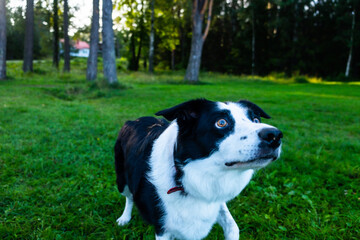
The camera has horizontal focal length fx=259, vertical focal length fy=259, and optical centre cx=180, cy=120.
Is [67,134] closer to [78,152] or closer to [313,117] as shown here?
[78,152]

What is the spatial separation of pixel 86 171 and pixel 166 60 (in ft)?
123

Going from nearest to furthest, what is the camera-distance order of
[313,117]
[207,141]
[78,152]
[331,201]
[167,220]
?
1. [207,141]
2. [167,220]
3. [331,201]
4. [78,152]
5. [313,117]

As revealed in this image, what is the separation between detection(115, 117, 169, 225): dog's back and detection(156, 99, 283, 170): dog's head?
40 cm

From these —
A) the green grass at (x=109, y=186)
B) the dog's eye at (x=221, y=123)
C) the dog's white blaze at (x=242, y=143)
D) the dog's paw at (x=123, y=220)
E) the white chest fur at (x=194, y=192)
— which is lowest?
the dog's paw at (x=123, y=220)

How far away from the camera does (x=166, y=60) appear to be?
39969 mm

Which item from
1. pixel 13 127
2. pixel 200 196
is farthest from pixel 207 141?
pixel 13 127

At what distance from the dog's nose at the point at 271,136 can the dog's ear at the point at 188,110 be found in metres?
0.55

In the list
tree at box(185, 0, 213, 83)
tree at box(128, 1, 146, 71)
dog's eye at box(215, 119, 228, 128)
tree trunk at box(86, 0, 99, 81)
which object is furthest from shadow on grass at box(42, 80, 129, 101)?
tree at box(128, 1, 146, 71)

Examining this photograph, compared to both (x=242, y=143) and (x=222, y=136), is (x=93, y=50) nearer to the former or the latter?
(x=222, y=136)

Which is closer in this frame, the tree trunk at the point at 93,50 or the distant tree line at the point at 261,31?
the tree trunk at the point at 93,50

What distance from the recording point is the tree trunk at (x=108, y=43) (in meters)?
13.2

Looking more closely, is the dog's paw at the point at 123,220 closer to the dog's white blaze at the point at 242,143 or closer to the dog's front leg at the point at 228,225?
the dog's front leg at the point at 228,225

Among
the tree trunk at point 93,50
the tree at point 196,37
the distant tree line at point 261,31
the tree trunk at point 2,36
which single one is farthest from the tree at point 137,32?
the tree trunk at point 2,36

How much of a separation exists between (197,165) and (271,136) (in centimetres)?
59
